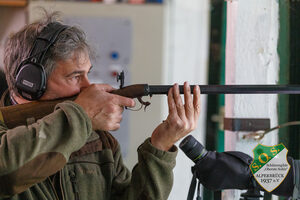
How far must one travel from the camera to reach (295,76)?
3.05 feet

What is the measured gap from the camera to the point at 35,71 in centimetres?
93

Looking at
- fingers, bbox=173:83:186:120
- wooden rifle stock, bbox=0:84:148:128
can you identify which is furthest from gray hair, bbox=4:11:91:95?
fingers, bbox=173:83:186:120

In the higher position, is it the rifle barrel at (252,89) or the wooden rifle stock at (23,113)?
the rifle barrel at (252,89)

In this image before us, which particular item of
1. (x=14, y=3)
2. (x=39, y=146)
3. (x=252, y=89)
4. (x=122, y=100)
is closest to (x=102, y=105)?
(x=122, y=100)

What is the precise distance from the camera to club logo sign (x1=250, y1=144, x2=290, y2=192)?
88 centimetres

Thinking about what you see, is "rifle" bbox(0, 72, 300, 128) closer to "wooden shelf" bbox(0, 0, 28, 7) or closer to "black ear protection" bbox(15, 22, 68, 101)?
"black ear protection" bbox(15, 22, 68, 101)

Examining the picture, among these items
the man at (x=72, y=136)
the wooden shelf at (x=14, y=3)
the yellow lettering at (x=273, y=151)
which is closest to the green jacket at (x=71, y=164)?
the man at (x=72, y=136)

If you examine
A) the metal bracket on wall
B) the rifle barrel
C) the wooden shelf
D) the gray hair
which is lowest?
the metal bracket on wall

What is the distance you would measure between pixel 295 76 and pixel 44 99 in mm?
574

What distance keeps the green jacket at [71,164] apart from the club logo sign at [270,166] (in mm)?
181

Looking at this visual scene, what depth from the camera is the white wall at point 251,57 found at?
93cm

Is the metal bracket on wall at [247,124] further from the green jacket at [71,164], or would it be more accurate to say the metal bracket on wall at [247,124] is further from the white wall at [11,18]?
the white wall at [11,18]

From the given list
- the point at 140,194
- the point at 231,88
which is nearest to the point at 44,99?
the point at 140,194

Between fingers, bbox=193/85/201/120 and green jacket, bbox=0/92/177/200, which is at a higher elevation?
fingers, bbox=193/85/201/120
